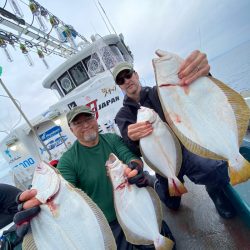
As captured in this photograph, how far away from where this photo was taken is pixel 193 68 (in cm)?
189

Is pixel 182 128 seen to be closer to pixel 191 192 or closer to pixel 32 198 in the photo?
pixel 32 198

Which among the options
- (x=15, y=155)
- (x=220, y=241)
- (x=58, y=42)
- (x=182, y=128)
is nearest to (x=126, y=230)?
(x=182, y=128)

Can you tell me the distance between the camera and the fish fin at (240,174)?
1.50 metres

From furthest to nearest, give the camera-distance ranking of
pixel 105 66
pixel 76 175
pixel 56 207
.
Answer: pixel 105 66
pixel 76 175
pixel 56 207

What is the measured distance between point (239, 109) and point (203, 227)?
5.83 feet

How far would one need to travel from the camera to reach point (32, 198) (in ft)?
5.66

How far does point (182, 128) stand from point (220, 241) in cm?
157

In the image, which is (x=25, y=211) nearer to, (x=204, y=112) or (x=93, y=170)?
(x=93, y=170)

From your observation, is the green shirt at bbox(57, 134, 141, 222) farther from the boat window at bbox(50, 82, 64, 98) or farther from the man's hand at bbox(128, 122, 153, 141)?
the boat window at bbox(50, 82, 64, 98)

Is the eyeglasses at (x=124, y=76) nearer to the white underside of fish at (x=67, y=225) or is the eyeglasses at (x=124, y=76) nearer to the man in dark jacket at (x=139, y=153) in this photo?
the man in dark jacket at (x=139, y=153)

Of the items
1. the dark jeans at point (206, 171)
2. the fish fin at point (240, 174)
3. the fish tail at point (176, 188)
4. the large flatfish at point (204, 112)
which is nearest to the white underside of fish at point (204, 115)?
the large flatfish at point (204, 112)

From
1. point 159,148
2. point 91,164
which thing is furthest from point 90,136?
point 159,148

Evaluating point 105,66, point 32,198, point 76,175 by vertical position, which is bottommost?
point 76,175

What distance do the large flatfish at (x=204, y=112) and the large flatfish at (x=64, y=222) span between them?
3.16 ft
